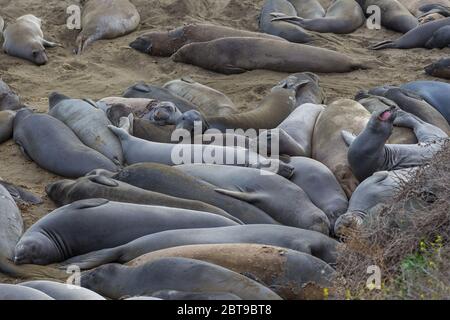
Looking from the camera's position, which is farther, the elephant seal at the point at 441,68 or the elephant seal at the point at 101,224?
the elephant seal at the point at 441,68

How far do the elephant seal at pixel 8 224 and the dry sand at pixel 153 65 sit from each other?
3.95 ft

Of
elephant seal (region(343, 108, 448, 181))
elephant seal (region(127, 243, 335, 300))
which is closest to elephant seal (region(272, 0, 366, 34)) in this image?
elephant seal (region(343, 108, 448, 181))

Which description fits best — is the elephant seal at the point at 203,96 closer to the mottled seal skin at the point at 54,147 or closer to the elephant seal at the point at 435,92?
the mottled seal skin at the point at 54,147

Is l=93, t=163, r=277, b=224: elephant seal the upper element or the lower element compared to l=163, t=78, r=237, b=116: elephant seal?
upper

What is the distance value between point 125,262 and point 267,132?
1938mm

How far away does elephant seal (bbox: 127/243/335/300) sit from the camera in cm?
514

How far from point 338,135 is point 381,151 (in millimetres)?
599

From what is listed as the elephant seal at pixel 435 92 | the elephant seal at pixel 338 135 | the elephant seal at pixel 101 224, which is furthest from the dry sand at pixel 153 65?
the elephant seal at pixel 101 224

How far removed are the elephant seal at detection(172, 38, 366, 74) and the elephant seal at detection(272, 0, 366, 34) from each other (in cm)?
110

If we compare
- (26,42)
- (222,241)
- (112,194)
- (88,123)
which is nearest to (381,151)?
(222,241)

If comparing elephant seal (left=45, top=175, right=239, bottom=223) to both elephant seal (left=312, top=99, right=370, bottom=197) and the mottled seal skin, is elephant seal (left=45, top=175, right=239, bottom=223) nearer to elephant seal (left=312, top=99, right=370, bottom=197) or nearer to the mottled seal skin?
the mottled seal skin

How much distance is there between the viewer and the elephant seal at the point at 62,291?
16.1 ft
